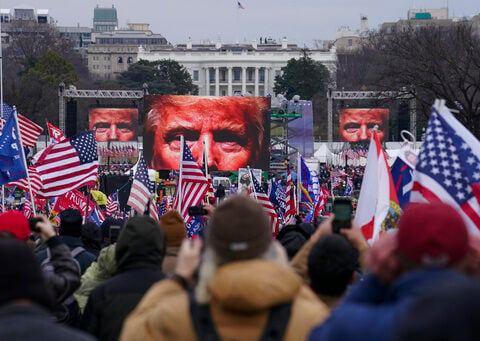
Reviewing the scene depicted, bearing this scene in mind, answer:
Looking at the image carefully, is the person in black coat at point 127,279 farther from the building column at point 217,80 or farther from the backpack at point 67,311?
the building column at point 217,80

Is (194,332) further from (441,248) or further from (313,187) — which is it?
(313,187)

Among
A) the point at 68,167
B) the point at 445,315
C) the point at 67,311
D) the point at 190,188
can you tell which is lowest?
the point at 190,188

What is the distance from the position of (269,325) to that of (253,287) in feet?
0.57

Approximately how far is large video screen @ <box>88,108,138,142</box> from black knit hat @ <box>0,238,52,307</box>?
55.8 meters

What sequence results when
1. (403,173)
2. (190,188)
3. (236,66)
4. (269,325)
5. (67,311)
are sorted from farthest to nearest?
(236,66) < (190,188) < (403,173) < (67,311) < (269,325)

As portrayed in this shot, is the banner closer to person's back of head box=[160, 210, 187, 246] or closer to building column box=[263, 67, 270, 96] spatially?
person's back of head box=[160, 210, 187, 246]

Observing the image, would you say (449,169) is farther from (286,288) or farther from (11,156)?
(11,156)

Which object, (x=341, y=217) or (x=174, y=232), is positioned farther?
(x=174, y=232)

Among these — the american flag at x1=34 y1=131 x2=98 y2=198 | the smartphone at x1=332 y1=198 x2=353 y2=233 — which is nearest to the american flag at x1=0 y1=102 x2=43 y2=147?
the american flag at x1=34 y1=131 x2=98 y2=198

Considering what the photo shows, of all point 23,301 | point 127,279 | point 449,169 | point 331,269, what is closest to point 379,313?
point 23,301

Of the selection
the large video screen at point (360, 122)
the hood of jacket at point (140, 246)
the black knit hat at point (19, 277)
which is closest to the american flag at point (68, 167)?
the hood of jacket at point (140, 246)

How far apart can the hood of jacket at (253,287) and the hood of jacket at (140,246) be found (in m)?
1.58

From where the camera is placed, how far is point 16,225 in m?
5.79

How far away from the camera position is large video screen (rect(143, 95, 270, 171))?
50.4m
